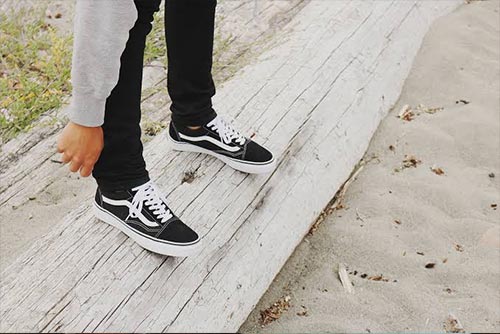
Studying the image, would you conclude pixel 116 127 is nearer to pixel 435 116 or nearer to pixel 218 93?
pixel 218 93

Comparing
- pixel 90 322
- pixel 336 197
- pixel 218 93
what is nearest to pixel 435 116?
pixel 336 197

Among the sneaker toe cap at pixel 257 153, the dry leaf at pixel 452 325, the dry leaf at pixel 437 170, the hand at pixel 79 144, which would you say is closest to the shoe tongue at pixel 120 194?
the hand at pixel 79 144

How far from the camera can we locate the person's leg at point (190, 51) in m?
2.29

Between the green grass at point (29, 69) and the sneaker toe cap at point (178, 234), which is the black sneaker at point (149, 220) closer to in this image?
the sneaker toe cap at point (178, 234)

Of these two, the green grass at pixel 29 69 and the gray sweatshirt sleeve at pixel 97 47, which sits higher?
the gray sweatshirt sleeve at pixel 97 47

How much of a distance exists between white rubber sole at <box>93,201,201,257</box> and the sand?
1.34 ft

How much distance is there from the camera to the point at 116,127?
208 centimetres

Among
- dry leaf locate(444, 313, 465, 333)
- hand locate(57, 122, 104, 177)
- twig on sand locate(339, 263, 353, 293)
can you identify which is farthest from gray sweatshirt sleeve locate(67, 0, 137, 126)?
dry leaf locate(444, 313, 465, 333)

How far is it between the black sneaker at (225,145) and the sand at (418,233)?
1.35ft

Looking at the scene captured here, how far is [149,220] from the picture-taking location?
2.27 m

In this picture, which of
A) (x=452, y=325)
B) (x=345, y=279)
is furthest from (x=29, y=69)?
(x=452, y=325)

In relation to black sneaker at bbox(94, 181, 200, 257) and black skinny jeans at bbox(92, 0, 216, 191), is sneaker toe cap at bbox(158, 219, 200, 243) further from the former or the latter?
black skinny jeans at bbox(92, 0, 216, 191)

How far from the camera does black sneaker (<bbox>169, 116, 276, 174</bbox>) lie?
2.61 m

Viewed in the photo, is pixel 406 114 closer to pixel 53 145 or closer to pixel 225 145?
pixel 225 145
